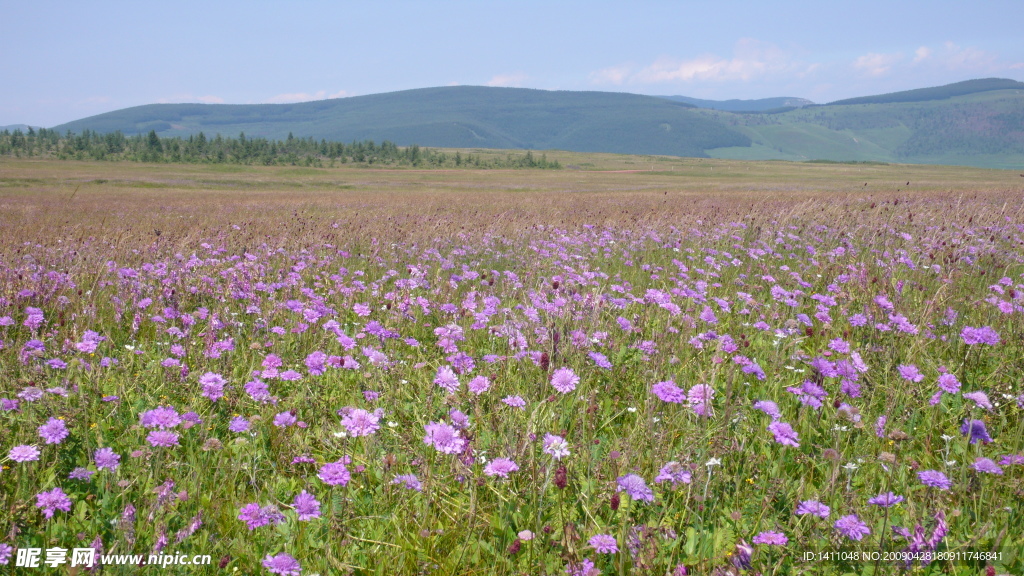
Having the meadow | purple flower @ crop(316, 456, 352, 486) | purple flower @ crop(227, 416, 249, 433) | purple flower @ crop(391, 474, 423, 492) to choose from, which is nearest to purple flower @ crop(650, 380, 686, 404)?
the meadow

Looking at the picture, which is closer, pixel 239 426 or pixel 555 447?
pixel 555 447

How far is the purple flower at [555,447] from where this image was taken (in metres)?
1.99

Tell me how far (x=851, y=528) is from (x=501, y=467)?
116 cm

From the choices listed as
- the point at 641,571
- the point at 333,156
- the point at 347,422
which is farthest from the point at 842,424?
the point at 333,156

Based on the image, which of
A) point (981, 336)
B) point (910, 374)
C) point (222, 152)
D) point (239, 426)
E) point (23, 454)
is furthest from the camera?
point (222, 152)

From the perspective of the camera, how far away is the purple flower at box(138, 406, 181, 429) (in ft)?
7.03

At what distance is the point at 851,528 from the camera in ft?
6.00

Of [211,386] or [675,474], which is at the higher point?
[211,386]

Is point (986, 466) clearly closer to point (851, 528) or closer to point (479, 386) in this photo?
point (851, 528)

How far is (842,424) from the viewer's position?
269cm

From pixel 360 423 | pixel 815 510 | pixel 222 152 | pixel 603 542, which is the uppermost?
pixel 222 152

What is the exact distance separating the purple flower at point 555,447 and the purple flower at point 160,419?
1425mm

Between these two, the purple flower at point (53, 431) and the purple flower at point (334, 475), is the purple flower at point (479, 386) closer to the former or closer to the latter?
the purple flower at point (334, 475)

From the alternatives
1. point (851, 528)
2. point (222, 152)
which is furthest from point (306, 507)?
point (222, 152)
